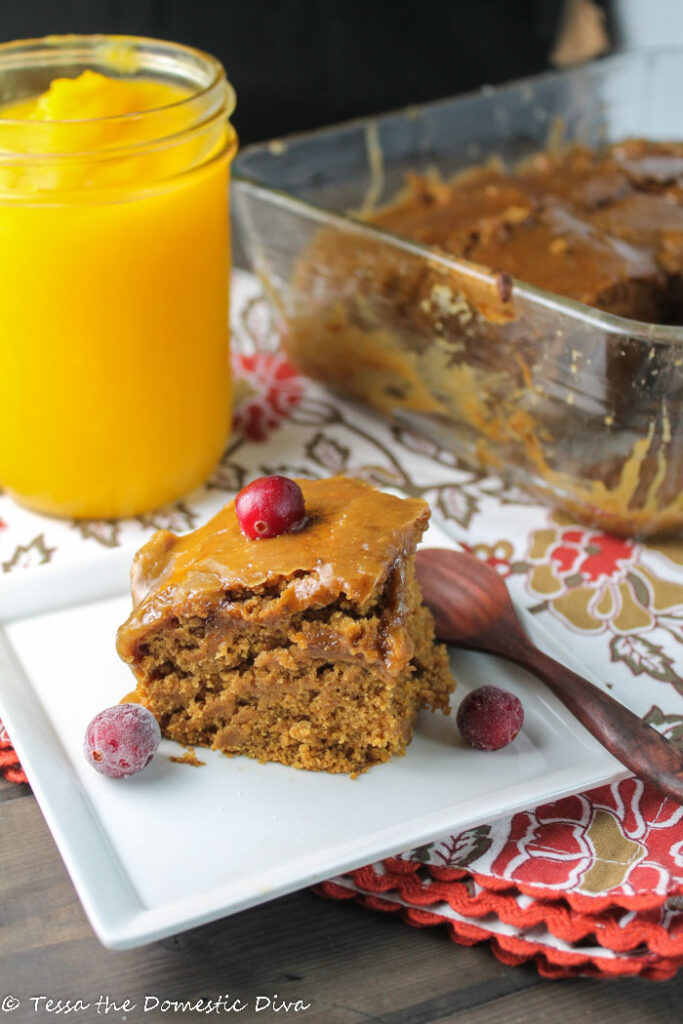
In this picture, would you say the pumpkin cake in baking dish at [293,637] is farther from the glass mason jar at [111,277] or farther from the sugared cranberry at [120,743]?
the glass mason jar at [111,277]

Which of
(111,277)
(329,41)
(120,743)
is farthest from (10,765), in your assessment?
(329,41)

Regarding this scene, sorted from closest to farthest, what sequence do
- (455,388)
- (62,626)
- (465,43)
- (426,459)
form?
(62,626), (455,388), (426,459), (465,43)

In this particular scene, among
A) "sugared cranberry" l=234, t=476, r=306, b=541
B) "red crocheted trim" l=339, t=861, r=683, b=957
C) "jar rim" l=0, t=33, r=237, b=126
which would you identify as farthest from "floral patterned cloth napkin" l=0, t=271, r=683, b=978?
"jar rim" l=0, t=33, r=237, b=126

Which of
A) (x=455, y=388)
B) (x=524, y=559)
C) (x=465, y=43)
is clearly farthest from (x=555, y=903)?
(x=465, y=43)

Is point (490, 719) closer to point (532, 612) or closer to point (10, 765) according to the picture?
point (532, 612)

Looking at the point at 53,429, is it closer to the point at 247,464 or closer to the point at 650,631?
the point at 247,464

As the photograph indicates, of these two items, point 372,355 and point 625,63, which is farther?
point 625,63

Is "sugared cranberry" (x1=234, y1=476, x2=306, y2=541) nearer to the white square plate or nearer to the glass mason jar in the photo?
the white square plate
